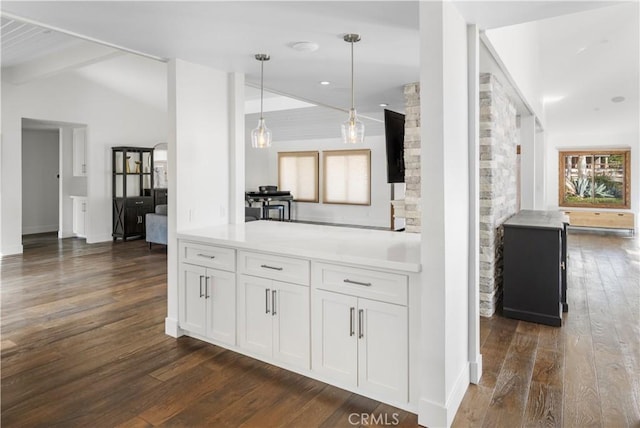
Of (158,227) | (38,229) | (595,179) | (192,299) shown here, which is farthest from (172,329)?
(595,179)

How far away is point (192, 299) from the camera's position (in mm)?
3164

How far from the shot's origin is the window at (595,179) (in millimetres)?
9656

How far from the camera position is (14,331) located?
337 centimetres

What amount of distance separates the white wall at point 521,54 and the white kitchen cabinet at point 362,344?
1.95 m

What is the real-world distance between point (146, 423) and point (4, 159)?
656cm

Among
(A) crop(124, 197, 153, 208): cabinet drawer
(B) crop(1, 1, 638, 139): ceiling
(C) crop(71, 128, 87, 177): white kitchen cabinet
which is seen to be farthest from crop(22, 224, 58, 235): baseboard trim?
(B) crop(1, 1, 638, 139): ceiling

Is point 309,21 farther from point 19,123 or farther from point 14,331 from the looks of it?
point 19,123

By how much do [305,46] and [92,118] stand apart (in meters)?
6.54

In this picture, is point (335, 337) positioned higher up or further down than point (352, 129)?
further down

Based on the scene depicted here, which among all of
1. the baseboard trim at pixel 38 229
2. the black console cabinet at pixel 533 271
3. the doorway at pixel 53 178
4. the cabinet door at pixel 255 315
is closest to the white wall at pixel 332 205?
the doorway at pixel 53 178

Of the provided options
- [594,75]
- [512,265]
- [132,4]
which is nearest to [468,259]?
[512,265]

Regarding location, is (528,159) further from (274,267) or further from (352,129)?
(274,267)

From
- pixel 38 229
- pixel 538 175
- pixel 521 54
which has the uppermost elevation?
pixel 521 54

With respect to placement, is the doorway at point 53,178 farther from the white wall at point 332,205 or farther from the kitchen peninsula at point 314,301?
the kitchen peninsula at point 314,301
